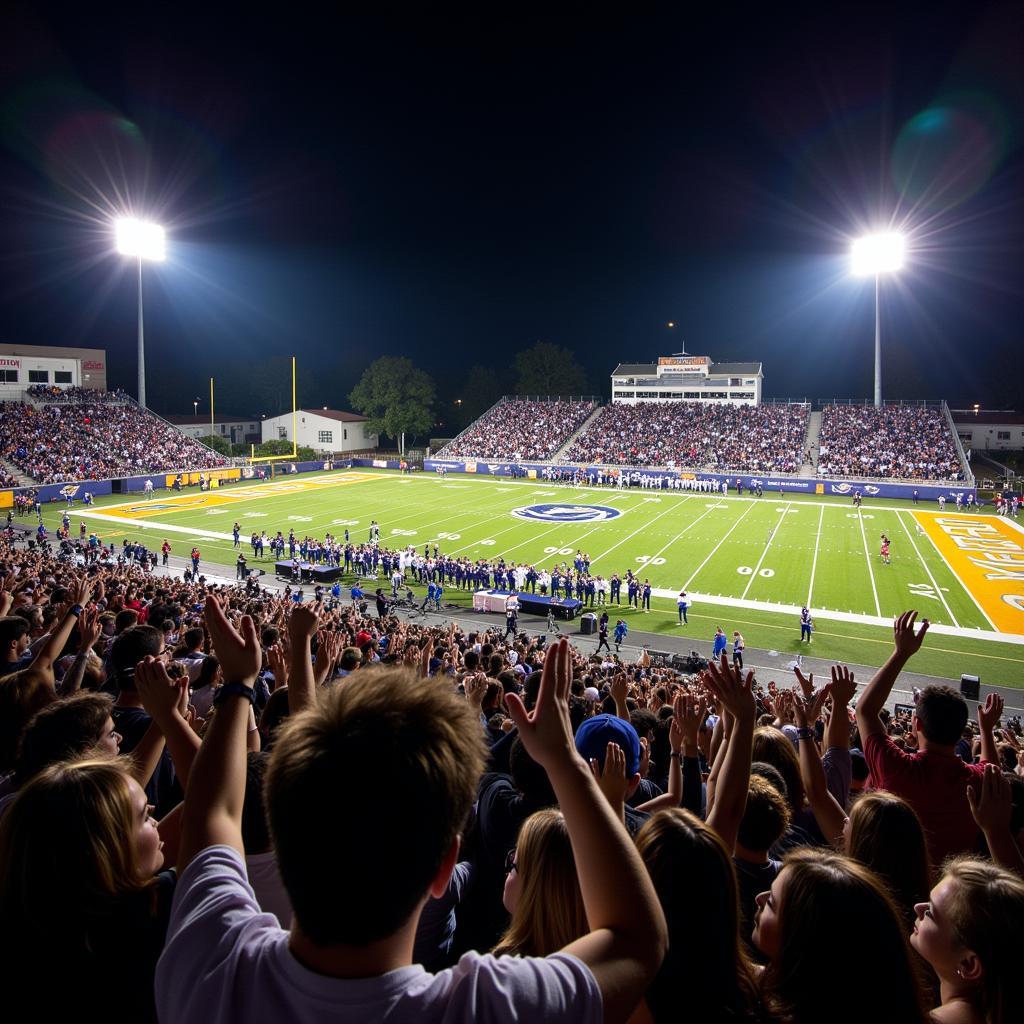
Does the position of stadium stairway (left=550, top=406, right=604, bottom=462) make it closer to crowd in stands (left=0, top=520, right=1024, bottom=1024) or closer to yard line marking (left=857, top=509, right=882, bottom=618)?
yard line marking (left=857, top=509, right=882, bottom=618)

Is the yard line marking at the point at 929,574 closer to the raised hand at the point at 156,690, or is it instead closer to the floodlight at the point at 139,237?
the raised hand at the point at 156,690

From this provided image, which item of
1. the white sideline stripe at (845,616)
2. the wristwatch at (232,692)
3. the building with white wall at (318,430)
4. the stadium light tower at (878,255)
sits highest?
the stadium light tower at (878,255)

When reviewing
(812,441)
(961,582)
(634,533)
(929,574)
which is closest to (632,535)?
(634,533)

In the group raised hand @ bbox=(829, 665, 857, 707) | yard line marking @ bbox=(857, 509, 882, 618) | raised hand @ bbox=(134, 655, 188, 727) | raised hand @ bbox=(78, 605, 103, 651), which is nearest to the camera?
raised hand @ bbox=(134, 655, 188, 727)

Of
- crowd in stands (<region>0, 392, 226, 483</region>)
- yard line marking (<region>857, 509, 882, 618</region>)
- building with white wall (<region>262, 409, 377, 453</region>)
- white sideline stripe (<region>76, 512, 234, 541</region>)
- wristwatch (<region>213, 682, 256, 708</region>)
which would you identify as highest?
building with white wall (<region>262, 409, 377, 453</region>)

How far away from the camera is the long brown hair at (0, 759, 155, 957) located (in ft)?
6.46

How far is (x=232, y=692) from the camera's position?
213 centimetres

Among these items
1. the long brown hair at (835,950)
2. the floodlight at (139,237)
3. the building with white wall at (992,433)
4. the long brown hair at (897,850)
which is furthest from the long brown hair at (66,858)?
the building with white wall at (992,433)

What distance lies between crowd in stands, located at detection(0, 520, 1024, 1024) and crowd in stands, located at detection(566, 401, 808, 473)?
177 feet

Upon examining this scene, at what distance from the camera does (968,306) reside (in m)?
91.2

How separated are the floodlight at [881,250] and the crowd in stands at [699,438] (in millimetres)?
12715

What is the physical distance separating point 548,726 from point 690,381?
238ft

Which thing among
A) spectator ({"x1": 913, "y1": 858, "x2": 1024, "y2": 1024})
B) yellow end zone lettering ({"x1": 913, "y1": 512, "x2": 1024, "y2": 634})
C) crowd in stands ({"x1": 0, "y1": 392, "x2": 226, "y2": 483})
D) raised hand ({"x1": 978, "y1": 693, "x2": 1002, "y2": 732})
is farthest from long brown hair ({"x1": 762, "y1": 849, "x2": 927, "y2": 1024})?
crowd in stands ({"x1": 0, "y1": 392, "x2": 226, "y2": 483})

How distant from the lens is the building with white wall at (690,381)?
6844cm
